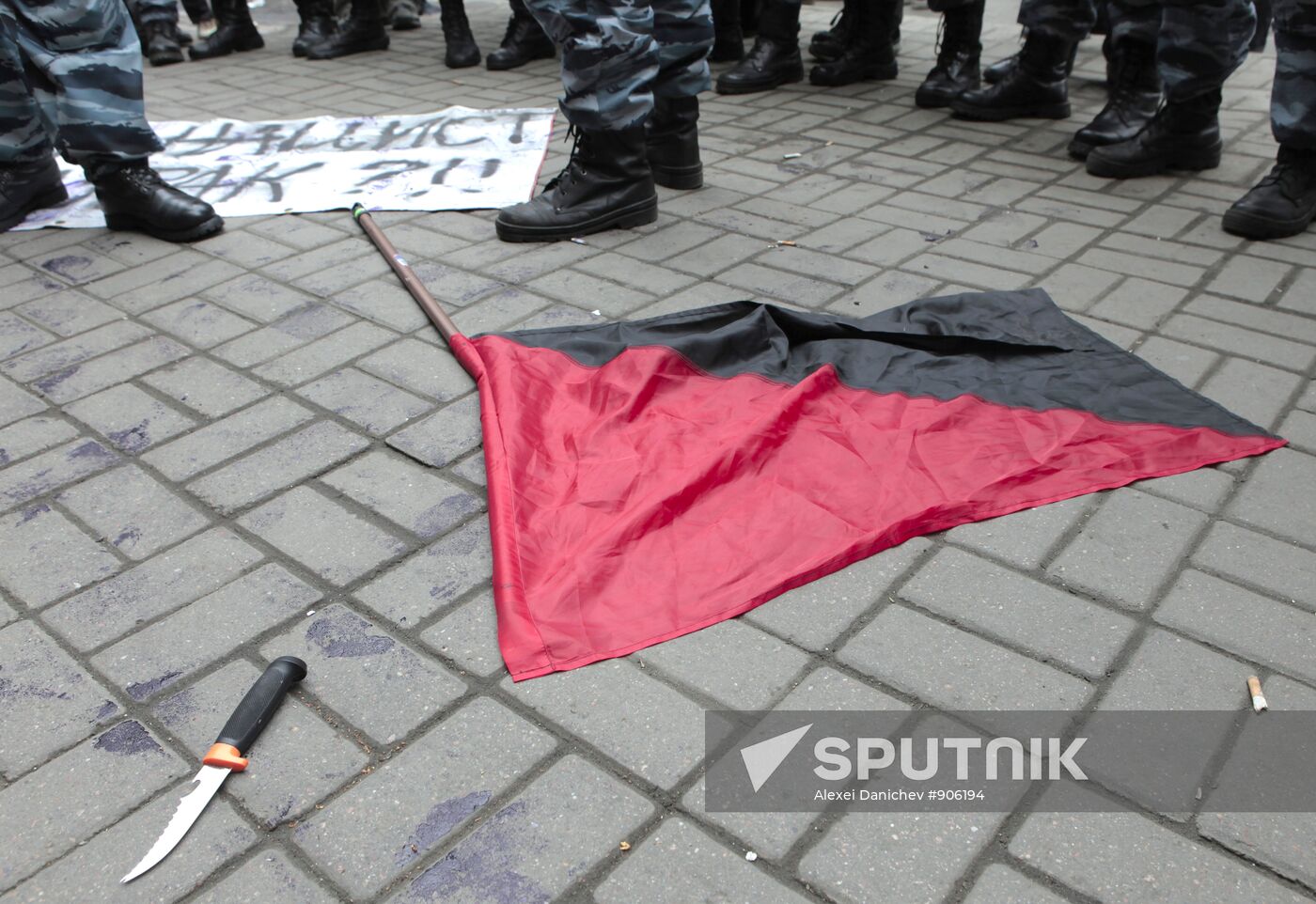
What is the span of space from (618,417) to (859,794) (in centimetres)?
106

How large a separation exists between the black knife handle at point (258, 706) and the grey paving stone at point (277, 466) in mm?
568

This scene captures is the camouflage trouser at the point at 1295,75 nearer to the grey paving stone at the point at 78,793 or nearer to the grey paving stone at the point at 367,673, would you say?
the grey paving stone at the point at 367,673

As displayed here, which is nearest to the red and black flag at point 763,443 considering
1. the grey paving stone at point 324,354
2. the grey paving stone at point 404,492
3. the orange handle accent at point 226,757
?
the grey paving stone at point 404,492

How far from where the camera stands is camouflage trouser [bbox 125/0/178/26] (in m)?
6.08

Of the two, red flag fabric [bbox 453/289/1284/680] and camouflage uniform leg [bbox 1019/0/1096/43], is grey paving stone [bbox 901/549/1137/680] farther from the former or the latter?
camouflage uniform leg [bbox 1019/0/1096/43]

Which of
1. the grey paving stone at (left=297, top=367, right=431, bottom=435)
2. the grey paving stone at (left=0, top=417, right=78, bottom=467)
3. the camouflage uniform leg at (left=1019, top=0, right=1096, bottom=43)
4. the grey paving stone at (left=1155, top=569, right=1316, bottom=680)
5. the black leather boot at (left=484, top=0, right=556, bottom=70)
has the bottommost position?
the grey paving stone at (left=1155, top=569, right=1316, bottom=680)

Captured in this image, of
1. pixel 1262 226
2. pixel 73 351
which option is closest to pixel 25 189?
pixel 73 351

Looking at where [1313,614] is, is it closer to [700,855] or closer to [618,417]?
[700,855]

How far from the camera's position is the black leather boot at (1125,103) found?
12.7ft

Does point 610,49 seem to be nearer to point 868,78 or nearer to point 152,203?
point 152,203

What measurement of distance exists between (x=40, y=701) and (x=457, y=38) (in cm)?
480

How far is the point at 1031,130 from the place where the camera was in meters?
4.30

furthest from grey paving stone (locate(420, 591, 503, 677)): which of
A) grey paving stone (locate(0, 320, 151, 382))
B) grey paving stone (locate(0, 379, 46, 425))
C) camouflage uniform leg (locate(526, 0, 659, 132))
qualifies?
camouflage uniform leg (locate(526, 0, 659, 132))

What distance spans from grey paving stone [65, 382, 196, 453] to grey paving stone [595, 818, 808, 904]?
1.53 m
